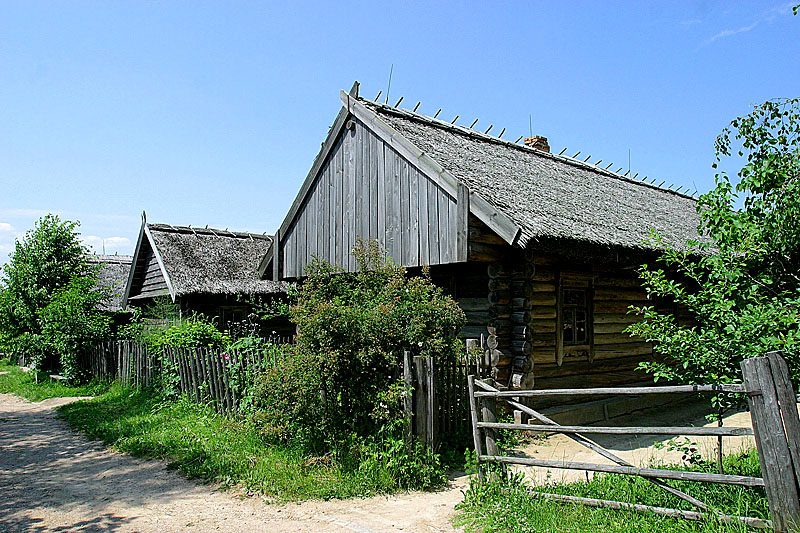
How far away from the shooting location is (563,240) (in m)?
9.08

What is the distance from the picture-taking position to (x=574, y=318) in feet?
36.4

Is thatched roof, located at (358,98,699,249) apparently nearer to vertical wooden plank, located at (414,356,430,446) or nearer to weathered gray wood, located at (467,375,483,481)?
vertical wooden plank, located at (414,356,430,446)

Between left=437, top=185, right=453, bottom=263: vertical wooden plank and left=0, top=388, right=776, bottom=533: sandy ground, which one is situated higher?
left=437, top=185, right=453, bottom=263: vertical wooden plank

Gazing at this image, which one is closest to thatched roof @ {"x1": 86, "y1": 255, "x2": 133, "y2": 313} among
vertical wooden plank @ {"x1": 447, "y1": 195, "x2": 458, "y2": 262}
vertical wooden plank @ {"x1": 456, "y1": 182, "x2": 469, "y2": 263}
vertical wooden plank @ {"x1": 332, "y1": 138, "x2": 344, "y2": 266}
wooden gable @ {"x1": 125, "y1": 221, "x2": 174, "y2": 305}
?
wooden gable @ {"x1": 125, "y1": 221, "x2": 174, "y2": 305}

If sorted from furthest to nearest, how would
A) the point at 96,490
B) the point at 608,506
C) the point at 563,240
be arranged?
the point at 563,240
the point at 96,490
the point at 608,506

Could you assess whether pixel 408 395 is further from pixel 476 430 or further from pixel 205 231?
pixel 205 231

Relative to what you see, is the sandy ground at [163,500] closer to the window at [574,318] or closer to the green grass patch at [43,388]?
the window at [574,318]

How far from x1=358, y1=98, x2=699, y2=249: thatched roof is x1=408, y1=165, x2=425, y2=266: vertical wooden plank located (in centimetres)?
47

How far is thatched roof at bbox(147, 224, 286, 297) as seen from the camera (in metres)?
18.4

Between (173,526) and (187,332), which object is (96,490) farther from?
(187,332)

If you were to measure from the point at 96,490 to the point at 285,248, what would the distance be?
25.9 ft

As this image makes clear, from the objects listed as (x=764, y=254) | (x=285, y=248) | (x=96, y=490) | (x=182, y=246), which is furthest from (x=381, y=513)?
(x=182, y=246)

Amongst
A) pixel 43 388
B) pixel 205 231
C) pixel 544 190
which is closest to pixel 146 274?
pixel 205 231

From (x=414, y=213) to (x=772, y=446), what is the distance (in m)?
7.21
